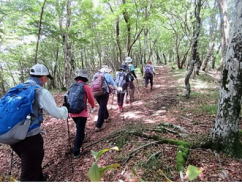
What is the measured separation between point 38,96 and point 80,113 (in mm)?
1950

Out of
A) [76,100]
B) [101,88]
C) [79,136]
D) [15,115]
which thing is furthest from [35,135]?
[101,88]

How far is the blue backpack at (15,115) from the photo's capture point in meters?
3.29

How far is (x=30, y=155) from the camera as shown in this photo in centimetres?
368

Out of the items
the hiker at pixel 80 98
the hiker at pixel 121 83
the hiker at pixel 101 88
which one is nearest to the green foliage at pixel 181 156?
the hiker at pixel 80 98

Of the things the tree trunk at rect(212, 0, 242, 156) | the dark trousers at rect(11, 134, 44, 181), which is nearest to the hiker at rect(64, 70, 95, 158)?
the dark trousers at rect(11, 134, 44, 181)

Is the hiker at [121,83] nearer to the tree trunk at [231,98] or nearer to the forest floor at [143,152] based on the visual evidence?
the forest floor at [143,152]

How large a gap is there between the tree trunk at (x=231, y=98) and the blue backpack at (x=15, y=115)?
3379 mm

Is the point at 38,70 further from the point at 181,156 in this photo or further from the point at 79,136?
the point at 181,156

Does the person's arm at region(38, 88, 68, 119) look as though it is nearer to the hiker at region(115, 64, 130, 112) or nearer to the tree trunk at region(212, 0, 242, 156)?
the tree trunk at region(212, 0, 242, 156)

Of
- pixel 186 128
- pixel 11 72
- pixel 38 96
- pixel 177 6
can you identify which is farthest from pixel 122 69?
pixel 11 72

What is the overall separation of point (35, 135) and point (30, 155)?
1.14 feet

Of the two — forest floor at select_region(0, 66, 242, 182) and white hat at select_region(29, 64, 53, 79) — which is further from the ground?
white hat at select_region(29, 64, 53, 79)

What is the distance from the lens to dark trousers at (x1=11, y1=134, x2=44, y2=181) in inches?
142

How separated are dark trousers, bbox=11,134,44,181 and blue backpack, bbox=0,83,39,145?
8.6 inches
